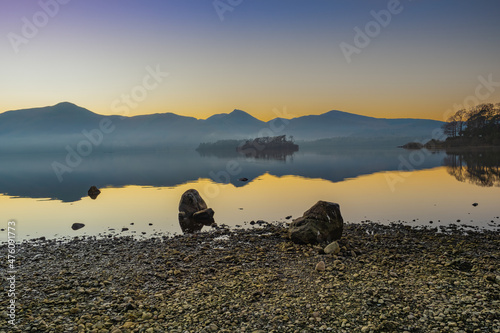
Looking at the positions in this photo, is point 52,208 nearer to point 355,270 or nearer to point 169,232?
point 169,232

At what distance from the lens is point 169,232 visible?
19.8 metres

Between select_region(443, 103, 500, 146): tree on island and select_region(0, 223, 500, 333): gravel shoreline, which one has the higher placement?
select_region(443, 103, 500, 146): tree on island

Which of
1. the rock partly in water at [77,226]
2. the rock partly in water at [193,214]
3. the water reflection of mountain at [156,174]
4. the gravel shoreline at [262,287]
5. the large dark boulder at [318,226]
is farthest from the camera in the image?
the water reflection of mountain at [156,174]

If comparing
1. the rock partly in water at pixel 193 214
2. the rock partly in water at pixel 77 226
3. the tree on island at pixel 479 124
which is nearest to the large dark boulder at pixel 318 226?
the rock partly in water at pixel 193 214

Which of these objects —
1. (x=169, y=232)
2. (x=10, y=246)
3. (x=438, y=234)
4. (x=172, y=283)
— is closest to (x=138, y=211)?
(x=169, y=232)

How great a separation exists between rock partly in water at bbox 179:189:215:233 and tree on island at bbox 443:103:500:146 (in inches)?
5534

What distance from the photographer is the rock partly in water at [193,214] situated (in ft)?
70.7

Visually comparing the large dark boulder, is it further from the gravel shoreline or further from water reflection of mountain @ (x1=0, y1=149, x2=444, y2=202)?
water reflection of mountain @ (x1=0, y1=149, x2=444, y2=202)

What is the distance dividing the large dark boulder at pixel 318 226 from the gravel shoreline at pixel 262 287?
0.70 m

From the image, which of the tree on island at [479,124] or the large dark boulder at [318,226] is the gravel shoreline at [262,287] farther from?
the tree on island at [479,124]

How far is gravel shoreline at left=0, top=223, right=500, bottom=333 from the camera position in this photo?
26.6 ft

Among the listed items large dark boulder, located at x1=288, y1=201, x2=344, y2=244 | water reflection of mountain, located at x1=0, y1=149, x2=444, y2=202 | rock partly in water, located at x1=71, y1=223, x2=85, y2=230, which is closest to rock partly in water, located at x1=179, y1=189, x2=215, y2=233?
rock partly in water, located at x1=71, y1=223, x2=85, y2=230

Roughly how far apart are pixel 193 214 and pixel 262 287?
45.1 feet

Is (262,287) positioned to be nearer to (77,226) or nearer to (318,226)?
(318,226)
